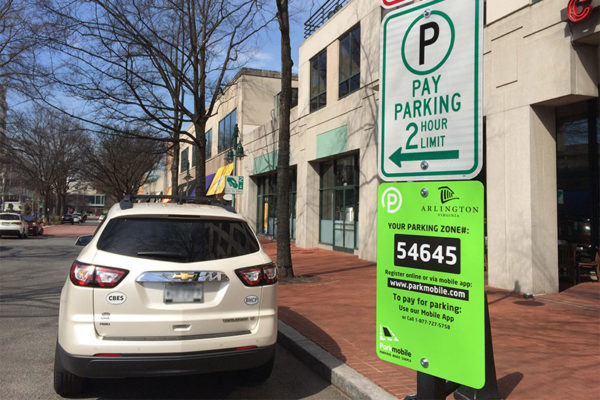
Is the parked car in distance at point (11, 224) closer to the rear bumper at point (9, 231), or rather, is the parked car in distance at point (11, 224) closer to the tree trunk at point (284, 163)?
the rear bumper at point (9, 231)

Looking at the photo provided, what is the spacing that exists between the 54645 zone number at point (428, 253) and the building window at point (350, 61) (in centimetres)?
1335

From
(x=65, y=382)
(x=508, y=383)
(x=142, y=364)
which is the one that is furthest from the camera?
(x=508, y=383)

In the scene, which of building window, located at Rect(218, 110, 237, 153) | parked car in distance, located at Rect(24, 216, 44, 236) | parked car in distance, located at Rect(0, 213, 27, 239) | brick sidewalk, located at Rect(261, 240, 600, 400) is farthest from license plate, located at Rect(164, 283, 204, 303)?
parked car in distance, located at Rect(24, 216, 44, 236)

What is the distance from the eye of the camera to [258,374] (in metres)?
4.27

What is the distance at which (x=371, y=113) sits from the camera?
13805 millimetres

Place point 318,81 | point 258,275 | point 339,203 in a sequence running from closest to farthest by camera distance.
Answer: point 258,275, point 339,203, point 318,81

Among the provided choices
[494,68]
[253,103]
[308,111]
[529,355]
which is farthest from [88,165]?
[529,355]

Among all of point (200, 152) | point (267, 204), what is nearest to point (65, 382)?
point (200, 152)

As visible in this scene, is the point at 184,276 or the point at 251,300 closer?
the point at 184,276

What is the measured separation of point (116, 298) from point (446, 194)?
2533mm

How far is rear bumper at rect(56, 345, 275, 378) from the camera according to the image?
11.0 feet

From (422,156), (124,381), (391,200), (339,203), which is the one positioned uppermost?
(422,156)

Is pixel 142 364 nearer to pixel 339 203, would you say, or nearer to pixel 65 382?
pixel 65 382

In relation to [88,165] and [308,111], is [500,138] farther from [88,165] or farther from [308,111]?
[88,165]
